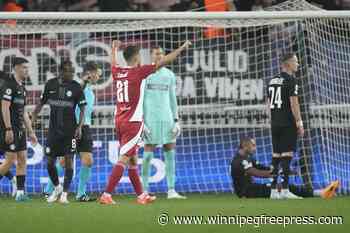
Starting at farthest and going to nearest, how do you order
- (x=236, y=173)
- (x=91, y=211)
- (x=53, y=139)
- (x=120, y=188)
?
(x=120, y=188) < (x=236, y=173) < (x=53, y=139) < (x=91, y=211)

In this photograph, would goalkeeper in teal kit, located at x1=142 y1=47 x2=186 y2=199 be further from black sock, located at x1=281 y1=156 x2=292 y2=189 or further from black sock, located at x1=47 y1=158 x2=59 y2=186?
black sock, located at x1=281 y1=156 x2=292 y2=189

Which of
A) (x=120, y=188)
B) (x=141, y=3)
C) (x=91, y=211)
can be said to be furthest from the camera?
(x=141, y=3)

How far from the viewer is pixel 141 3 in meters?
16.2

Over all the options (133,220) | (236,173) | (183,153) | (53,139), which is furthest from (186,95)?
(133,220)

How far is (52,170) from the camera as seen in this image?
11.7 m

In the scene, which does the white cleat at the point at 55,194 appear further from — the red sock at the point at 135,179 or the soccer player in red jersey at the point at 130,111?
the red sock at the point at 135,179

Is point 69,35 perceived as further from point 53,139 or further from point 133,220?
point 133,220

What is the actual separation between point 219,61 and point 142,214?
17.1ft

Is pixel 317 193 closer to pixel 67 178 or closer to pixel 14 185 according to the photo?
pixel 67 178

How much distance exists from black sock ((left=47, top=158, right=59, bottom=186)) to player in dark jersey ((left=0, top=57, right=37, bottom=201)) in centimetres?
32

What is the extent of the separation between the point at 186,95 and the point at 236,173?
72.0 inches

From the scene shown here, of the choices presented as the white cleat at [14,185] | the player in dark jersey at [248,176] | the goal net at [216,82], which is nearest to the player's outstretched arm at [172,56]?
the player in dark jersey at [248,176]

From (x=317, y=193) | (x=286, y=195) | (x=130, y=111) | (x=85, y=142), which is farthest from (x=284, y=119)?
(x=85, y=142)

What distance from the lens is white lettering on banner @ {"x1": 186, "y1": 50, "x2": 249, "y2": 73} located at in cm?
1385
